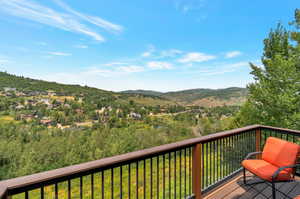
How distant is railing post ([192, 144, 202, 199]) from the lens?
7.16 ft

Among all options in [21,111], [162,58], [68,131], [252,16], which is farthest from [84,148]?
[252,16]

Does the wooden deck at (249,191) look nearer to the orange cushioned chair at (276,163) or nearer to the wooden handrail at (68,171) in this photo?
the orange cushioned chair at (276,163)

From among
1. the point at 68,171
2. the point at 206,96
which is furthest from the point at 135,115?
the point at 68,171

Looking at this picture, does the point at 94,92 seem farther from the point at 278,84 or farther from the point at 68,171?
the point at 68,171

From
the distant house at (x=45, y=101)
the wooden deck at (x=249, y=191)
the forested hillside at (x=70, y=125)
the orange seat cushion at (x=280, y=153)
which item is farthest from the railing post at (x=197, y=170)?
the distant house at (x=45, y=101)

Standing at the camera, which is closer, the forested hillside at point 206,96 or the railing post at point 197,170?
the railing post at point 197,170

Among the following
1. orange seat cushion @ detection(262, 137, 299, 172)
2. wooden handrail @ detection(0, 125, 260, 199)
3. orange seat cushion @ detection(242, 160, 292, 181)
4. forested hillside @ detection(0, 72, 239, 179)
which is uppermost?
wooden handrail @ detection(0, 125, 260, 199)

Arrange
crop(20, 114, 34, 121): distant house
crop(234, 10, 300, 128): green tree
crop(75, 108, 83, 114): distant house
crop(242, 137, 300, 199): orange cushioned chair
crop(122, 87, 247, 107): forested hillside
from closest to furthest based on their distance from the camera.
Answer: crop(242, 137, 300, 199): orange cushioned chair → crop(234, 10, 300, 128): green tree → crop(20, 114, 34, 121): distant house → crop(75, 108, 83, 114): distant house → crop(122, 87, 247, 107): forested hillside

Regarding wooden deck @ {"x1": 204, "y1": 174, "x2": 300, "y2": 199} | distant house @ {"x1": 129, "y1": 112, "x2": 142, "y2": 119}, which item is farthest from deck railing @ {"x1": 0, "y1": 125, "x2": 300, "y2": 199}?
distant house @ {"x1": 129, "y1": 112, "x2": 142, "y2": 119}

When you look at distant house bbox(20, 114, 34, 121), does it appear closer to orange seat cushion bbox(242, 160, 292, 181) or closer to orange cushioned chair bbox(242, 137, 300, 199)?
orange seat cushion bbox(242, 160, 292, 181)

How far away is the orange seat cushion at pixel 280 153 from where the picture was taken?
224cm

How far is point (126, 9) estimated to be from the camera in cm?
789

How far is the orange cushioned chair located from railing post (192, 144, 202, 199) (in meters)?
0.88

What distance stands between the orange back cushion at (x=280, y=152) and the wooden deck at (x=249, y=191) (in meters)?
0.48
